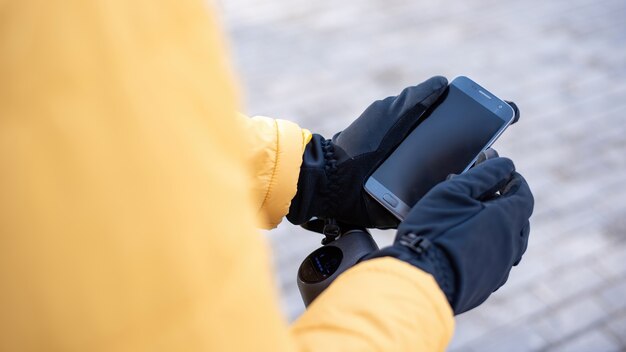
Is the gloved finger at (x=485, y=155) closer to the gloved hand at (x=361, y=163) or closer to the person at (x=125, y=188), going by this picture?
the gloved hand at (x=361, y=163)

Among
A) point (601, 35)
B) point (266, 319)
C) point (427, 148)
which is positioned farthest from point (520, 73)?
point (266, 319)

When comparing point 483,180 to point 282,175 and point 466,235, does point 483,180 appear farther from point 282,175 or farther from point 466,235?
point 282,175

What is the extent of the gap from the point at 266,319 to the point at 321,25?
295cm

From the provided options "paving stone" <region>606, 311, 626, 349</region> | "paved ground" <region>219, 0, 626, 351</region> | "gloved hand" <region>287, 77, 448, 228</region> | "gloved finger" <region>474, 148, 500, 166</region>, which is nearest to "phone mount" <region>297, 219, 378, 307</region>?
"gloved hand" <region>287, 77, 448, 228</region>

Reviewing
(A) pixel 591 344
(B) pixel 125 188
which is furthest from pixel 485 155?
(A) pixel 591 344

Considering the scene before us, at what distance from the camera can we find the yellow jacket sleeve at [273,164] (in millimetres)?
1094

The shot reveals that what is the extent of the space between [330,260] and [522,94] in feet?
6.45

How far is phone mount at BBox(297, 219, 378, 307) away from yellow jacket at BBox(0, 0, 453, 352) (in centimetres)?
54

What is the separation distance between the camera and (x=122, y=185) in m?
0.46

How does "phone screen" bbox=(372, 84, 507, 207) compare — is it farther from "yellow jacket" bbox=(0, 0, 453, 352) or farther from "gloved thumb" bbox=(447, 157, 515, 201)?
"yellow jacket" bbox=(0, 0, 453, 352)

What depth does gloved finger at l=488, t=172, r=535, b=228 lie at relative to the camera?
907 mm

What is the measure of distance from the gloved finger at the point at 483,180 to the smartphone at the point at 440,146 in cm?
14

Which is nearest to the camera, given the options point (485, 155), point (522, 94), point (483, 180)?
point (483, 180)

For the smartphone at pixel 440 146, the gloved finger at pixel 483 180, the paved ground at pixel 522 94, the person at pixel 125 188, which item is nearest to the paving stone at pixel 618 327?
the paved ground at pixel 522 94
